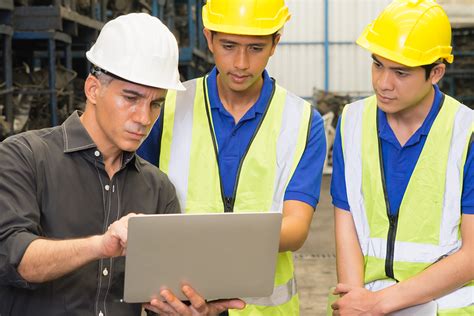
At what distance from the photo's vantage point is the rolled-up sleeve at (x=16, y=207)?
2088mm

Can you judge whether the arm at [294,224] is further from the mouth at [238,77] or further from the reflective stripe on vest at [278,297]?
the mouth at [238,77]

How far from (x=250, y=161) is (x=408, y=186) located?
1.83 feet

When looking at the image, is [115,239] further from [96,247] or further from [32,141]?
[32,141]

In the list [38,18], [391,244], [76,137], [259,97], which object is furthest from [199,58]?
[76,137]

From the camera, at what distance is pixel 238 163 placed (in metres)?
2.81

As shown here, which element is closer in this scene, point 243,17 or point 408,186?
point 408,186

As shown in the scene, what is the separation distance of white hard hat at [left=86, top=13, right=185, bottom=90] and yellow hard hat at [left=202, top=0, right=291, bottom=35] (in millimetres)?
429

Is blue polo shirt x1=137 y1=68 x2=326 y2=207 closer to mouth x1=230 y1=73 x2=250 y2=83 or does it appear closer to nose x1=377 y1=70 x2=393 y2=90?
mouth x1=230 y1=73 x2=250 y2=83

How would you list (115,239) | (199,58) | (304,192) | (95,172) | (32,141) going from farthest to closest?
(199,58) → (304,192) → (95,172) → (32,141) → (115,239)

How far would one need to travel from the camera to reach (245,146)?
2832 mm

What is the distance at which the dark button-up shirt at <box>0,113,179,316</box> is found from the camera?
2.16m

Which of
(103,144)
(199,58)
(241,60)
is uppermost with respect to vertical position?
(241,60)

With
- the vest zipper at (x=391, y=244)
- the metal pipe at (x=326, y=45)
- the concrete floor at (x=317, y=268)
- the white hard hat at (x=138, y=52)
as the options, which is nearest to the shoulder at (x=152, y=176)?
the white hard hat at (x=138, y=52)

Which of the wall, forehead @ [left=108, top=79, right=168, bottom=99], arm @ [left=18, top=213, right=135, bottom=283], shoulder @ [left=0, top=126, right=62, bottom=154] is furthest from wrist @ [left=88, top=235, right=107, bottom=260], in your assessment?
the wall
